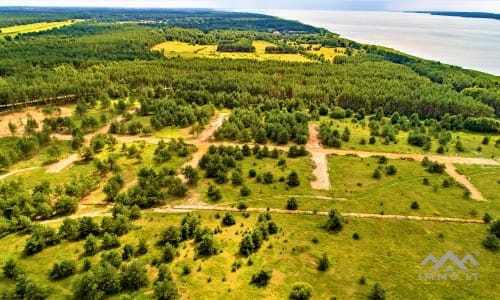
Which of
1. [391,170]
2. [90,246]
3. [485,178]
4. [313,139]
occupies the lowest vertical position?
[90,246]

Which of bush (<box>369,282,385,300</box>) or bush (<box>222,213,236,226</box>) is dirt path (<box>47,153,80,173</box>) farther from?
bush (<box>369,282,385,300</box>)

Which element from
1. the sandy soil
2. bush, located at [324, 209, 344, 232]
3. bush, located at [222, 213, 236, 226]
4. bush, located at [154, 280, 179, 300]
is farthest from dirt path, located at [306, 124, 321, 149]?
Answer: the sandy soil

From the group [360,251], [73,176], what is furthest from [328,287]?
[73,176]

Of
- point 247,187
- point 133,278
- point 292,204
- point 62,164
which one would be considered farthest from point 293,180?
point 62,164

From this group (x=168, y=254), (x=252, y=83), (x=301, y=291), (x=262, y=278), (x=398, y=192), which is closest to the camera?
(x=301, y=291)

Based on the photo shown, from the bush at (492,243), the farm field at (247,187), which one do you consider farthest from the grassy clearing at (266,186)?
the bush at (492,243)

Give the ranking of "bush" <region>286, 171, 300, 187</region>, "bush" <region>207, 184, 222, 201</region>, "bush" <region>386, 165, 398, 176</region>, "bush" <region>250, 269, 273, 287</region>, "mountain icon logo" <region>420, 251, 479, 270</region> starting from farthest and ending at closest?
"bush" <region>386, 165, 398, 176</region>
"bush" <region>286, 171, 300, 187</region>
"bush" <region>207, 184, 222, 201</region>
"mountain icon logo" <region>420, 251, 479, 270</region>
"bush" <region>250, 269, 273, 287</region>

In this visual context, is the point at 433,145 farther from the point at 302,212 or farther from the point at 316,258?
the point at 316,258
